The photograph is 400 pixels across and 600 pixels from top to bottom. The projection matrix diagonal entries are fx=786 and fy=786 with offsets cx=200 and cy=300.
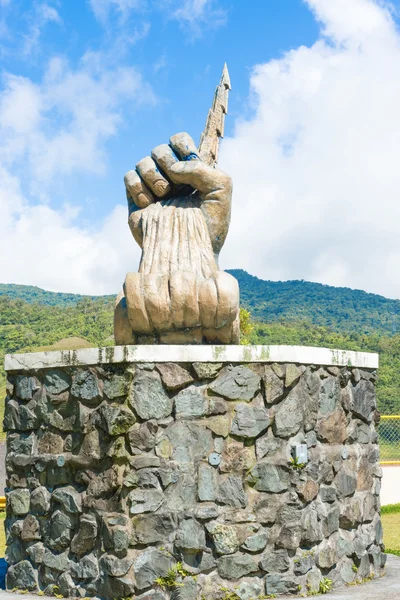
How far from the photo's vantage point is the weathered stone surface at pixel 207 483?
4582 millimetres

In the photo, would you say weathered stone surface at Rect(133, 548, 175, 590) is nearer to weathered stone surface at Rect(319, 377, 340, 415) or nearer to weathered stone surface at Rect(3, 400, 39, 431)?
weathered stone surface at Rect(3, 400, 39, 431)

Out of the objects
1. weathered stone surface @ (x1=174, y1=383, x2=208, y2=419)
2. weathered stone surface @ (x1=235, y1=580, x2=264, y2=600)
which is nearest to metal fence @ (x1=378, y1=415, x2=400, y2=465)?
weathered stone surface @ (x1=235, y1=580, x2=264, y2=600)

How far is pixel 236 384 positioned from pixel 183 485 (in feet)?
2.21

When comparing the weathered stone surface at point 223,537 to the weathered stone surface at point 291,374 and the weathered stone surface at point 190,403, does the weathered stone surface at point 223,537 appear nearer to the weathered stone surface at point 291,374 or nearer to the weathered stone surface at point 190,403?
the weathered stone surface at point 190,403

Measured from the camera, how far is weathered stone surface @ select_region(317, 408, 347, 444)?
5.08 m

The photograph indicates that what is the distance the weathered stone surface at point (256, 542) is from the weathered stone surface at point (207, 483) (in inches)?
12.6

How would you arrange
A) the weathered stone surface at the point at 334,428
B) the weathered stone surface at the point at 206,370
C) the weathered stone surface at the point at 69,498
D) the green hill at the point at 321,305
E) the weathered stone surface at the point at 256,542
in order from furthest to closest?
1. the green hill at the point at 321,305
2. the weathered stone surface at the point at 334,428
3. the weathered stone surface at the point at 69,498
4. the weathered stone surface at the point at 206,370
5. the weathered stone surface at the point at 256,542

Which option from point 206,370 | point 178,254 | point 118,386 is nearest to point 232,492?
point 206,370

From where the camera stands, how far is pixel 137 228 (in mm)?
5633

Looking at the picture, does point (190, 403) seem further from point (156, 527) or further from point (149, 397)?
point (156, 527)

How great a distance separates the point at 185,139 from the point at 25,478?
2.62 meters

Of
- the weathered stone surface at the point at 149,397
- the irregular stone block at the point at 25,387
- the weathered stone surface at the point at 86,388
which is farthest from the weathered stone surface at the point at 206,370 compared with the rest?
the irregular stone block at the point at 25,387

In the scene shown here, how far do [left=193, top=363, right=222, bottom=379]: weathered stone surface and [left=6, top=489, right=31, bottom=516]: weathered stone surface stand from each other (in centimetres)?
148

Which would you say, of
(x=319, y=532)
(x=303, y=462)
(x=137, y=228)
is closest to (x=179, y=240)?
(x=137, y=228)
